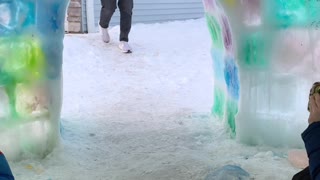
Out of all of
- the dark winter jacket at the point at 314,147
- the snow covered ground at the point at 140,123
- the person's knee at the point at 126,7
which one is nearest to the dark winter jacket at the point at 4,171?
the dark winter jacket at the point at 314,147

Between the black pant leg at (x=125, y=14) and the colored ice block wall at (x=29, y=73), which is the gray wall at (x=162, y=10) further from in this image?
the colored ice block wall at (x=29, y=73)

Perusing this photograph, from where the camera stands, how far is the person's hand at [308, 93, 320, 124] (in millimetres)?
1459

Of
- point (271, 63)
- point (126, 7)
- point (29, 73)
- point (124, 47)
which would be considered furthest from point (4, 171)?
point (124, 47)

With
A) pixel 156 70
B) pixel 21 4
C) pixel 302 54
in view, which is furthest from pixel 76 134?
pixel 156 70

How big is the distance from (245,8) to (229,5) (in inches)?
4.6

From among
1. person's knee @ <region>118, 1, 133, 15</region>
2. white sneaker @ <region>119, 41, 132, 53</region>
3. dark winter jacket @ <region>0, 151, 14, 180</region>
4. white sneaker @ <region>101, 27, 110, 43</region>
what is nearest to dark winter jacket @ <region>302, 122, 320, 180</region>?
dark winter jacket @ <region>0, 151, 14, 180</region>

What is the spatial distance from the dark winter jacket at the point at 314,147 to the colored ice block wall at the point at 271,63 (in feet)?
6.90

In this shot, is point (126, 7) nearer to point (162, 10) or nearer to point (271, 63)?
point (162, 10)

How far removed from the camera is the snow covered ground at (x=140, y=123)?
3.25m

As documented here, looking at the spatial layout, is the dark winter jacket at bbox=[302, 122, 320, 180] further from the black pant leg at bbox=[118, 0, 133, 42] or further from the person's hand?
the black pant leg at bbox=[118, 0, 133, 42]

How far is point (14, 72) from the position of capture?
311 centimetres

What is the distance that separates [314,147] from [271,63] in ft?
7.23

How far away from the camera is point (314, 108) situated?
149cm

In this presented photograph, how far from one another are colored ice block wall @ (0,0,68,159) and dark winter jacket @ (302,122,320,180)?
85.2 inches
